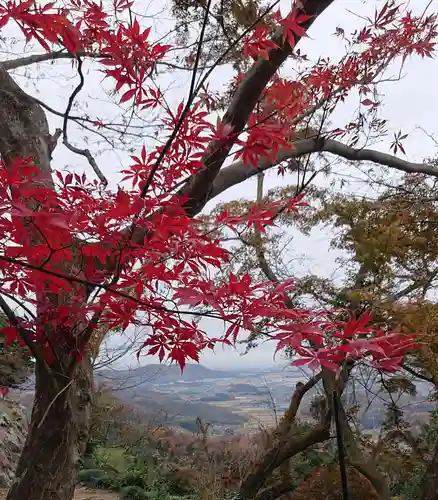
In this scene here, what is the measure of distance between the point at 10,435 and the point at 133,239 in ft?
12.3

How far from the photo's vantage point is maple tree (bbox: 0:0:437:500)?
0.98 metres

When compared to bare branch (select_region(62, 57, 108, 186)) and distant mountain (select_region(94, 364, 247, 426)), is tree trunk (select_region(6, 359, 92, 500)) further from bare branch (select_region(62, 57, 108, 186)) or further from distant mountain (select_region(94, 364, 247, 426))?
distant mountain (select_region(94, 364, 247, 426))

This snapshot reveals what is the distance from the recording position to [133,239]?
1480 mm

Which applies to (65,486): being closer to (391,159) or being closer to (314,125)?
(391,159)

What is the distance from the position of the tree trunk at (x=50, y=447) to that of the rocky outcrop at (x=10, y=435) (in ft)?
8.82

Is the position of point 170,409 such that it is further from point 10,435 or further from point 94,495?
point 10,435

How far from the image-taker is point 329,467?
3447 millimetres

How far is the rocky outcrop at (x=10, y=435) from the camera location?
3875 mm

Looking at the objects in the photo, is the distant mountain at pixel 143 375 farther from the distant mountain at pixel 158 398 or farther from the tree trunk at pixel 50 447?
the tree trunk at pixel 50 447

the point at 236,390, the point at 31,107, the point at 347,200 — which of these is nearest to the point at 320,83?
the point at 31,107

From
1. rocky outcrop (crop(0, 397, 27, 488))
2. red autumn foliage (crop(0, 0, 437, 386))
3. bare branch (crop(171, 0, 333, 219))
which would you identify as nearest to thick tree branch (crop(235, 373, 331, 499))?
rocky outcrop (crop(0, 397, 27, 488))

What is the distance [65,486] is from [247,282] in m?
1.04

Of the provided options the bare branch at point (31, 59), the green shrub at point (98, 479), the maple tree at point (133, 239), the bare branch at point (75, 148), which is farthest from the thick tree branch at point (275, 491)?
the bare branch at point (31, 59)

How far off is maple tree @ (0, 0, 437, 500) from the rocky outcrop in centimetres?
281
